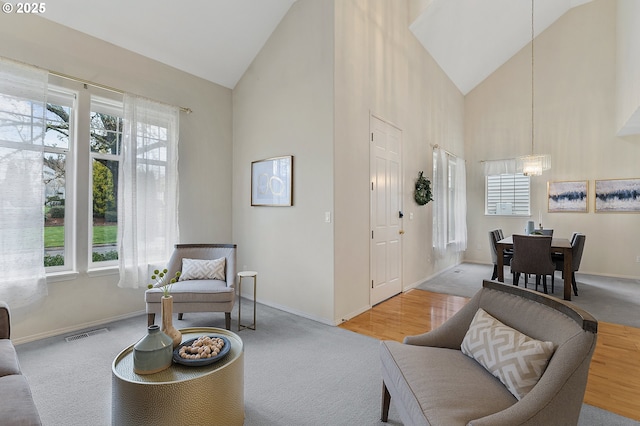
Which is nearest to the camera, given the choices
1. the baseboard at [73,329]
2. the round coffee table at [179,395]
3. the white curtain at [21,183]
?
the round coffee table at [179,395]

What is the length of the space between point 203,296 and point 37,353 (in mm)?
1401

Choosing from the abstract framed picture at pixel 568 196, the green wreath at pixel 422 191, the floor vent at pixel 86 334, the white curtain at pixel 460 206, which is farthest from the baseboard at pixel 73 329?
the abstract framed picture at pixel 568 196

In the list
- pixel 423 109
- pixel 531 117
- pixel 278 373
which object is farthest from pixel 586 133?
pixel 278 373

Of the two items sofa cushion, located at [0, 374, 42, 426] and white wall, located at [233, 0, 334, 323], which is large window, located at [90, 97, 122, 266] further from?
sofa cushion, located at [0, 374, 42, 426]

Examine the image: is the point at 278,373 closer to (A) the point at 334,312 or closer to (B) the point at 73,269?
(A) the point at 334,312

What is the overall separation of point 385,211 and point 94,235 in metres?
3.54

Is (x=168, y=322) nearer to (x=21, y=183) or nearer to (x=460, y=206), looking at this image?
(x=21, y=183)

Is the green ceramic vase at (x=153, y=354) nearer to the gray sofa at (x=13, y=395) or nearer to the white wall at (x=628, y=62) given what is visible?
the gray sofa at (x=13, y=395)

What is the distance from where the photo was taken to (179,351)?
5.78 ft

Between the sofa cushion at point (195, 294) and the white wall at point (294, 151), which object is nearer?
the sofa cushion at point (195, 294)

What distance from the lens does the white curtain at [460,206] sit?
6527mm

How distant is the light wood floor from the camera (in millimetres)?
2117

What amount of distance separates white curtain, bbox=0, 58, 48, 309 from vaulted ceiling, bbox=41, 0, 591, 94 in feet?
2.51

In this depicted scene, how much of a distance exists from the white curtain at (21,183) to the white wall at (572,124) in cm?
783
